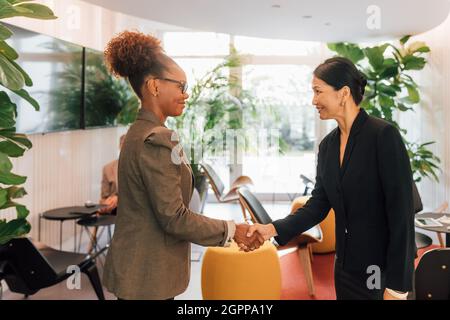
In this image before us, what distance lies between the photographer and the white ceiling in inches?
192

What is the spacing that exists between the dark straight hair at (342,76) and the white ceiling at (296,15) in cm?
312

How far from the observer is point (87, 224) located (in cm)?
421

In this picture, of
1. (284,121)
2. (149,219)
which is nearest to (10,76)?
(149,219)

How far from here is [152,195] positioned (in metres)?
1.59

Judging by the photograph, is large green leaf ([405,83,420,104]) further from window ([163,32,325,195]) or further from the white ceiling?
window ([163,32,325,195])

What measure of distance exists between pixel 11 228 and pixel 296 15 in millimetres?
4446

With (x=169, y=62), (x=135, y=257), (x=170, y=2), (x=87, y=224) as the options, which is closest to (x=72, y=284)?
(x=87, y=224)

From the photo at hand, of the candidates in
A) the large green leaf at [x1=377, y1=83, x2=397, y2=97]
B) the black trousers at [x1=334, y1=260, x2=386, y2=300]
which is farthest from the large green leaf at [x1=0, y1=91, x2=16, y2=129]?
the large green leaf at [x1=377, y1=83, x2=397, y2=97]

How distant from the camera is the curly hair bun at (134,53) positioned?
67.4 inches

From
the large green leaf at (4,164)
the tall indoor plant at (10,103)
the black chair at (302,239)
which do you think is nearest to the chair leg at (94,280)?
the black chair at (302,239)
